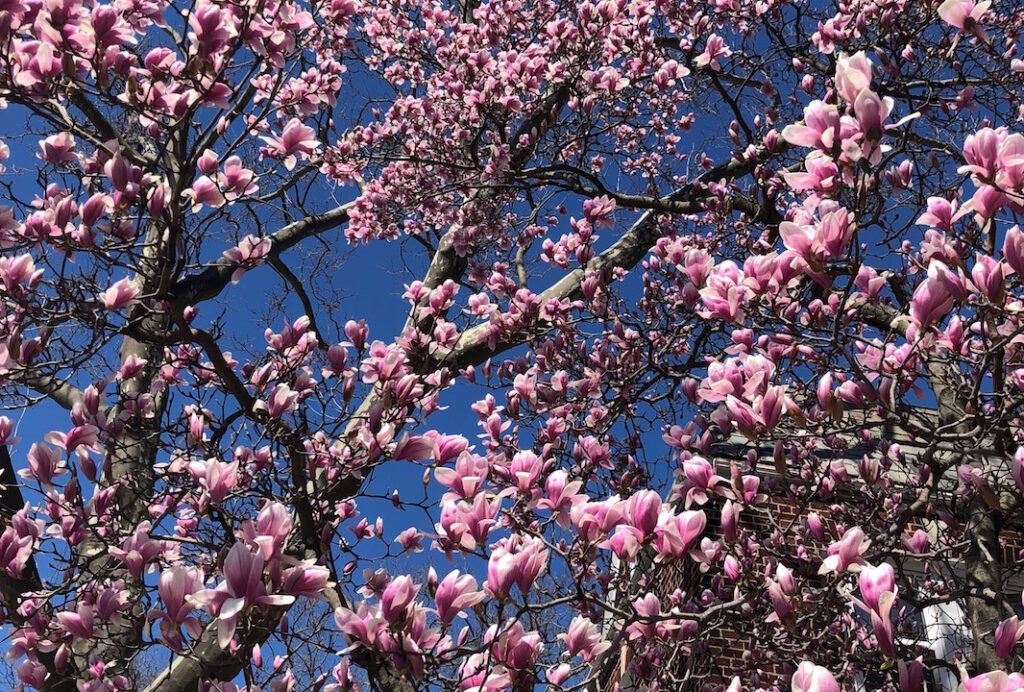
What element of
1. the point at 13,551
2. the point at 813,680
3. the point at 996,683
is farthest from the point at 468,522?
the point at 13,551

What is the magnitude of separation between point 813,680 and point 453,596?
0.79m

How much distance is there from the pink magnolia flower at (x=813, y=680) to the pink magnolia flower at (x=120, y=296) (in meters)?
2.16

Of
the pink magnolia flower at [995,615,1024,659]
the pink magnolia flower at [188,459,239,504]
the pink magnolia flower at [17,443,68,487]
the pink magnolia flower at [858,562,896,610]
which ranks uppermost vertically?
the pink magnolia flower at [17,443,68,487]

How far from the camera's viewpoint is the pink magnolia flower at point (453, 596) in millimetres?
1675

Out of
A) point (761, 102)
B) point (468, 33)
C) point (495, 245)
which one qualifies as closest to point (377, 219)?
point (495, 245)

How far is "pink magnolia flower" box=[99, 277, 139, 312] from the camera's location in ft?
7.59

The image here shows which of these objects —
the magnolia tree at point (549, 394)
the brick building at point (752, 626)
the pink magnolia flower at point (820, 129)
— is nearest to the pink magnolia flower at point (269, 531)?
the magnolia tree at point (549, 394)

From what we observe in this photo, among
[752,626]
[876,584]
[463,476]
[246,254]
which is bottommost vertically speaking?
[876,584]

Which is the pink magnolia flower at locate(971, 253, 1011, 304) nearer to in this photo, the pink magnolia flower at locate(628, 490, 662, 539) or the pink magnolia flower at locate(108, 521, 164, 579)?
the pink magnolia flower at locate(628, 490, 662, 539)

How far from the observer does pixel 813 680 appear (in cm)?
137

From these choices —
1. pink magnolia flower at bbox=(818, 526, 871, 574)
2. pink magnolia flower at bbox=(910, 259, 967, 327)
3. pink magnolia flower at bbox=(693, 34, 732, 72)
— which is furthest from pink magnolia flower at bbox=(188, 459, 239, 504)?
pink magnolia flower at bbox=(693, 34, 732, 72)

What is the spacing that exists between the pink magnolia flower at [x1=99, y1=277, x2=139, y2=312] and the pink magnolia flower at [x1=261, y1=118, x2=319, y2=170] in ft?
2.25

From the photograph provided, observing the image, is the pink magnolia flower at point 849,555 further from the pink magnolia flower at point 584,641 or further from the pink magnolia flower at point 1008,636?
the pink magnolia flower at point 584,641

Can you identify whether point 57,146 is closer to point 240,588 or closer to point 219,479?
point 219,479
